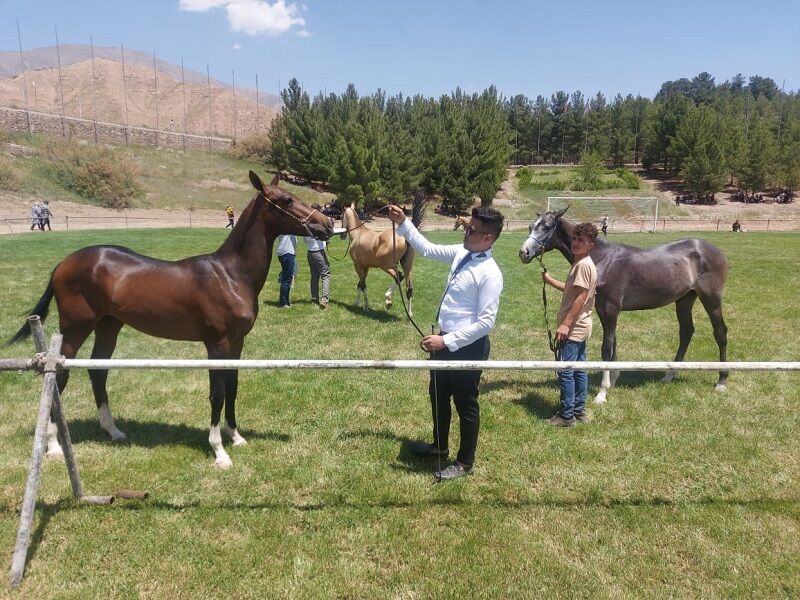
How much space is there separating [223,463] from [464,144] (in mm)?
51060

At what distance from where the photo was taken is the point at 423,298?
1236 centimetres

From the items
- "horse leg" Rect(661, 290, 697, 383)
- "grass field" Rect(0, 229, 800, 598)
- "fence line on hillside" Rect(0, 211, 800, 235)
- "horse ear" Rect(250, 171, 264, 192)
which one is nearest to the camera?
"grass field" Rect(0, 229, 800, 598)

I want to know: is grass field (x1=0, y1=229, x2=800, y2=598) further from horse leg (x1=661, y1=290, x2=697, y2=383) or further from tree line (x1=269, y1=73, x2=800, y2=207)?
tree line (x1=269, y1=73, x2=800, y2=207)

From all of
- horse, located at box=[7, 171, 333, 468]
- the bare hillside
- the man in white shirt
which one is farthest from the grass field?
the bare hillside

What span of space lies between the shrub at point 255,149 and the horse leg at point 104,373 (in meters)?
59.2

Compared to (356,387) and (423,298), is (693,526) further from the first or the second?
(423,298)

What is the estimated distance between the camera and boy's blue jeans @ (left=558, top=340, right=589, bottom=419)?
17.9ft

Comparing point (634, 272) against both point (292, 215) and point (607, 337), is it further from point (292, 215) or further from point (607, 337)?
point (292, 215)

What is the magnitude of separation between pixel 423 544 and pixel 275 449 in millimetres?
1969

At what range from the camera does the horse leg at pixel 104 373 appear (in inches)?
201

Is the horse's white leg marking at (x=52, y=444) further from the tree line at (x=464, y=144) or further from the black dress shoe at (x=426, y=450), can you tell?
the tree line at (x=464, y=144)

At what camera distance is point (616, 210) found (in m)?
44.8

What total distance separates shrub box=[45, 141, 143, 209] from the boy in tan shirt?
4540cm

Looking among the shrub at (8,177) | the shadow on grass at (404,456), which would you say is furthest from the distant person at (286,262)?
the shrub at (8,177)
